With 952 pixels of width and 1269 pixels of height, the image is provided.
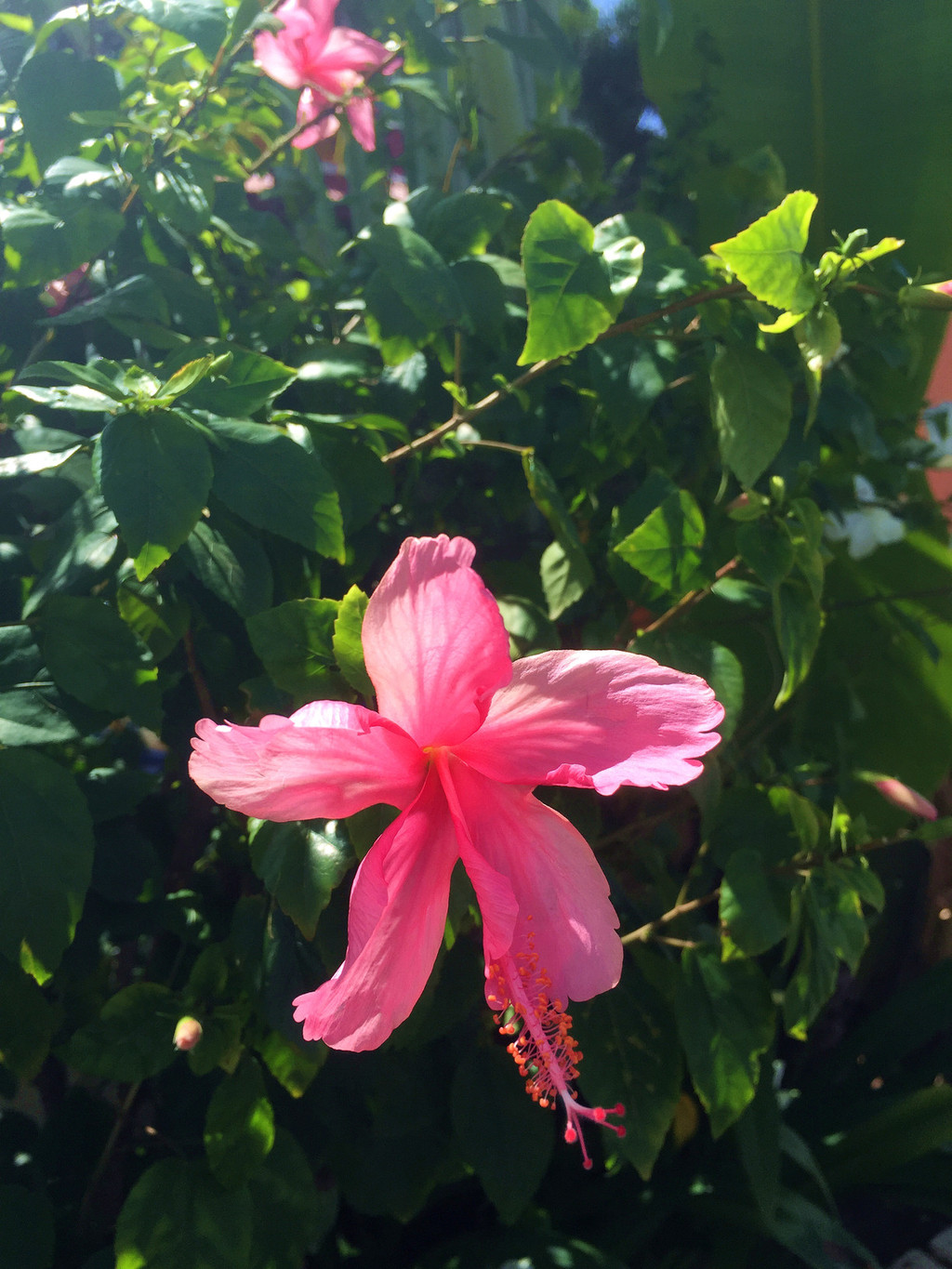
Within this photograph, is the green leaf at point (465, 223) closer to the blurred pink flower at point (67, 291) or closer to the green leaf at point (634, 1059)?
the blurred pink flower at point (67, 291)

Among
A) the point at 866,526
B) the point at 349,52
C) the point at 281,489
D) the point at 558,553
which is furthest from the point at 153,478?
the point at 866,526

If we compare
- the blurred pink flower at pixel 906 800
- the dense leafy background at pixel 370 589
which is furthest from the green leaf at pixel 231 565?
the blurred pink flower at pixel 906 800

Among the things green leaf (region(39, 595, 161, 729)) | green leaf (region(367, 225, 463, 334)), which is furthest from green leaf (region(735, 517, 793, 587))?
green leaf (region(39, 595, 161, 729))

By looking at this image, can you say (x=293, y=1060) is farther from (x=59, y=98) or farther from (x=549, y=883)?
(x=59, y=98)

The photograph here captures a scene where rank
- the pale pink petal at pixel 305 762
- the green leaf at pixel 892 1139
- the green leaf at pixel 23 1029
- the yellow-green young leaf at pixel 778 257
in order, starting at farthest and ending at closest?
the green leaf at pixel 892 1139
the green leaf at pixel 23 1029
the yellow-green young leaf at pixel 778 257
the pale pink petal at pixel 305 762

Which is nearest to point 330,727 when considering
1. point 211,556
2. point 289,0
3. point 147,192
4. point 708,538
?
point 211,556

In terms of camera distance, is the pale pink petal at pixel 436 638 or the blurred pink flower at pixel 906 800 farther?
the blurred pink flower at pixel 906 800

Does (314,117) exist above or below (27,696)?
above
